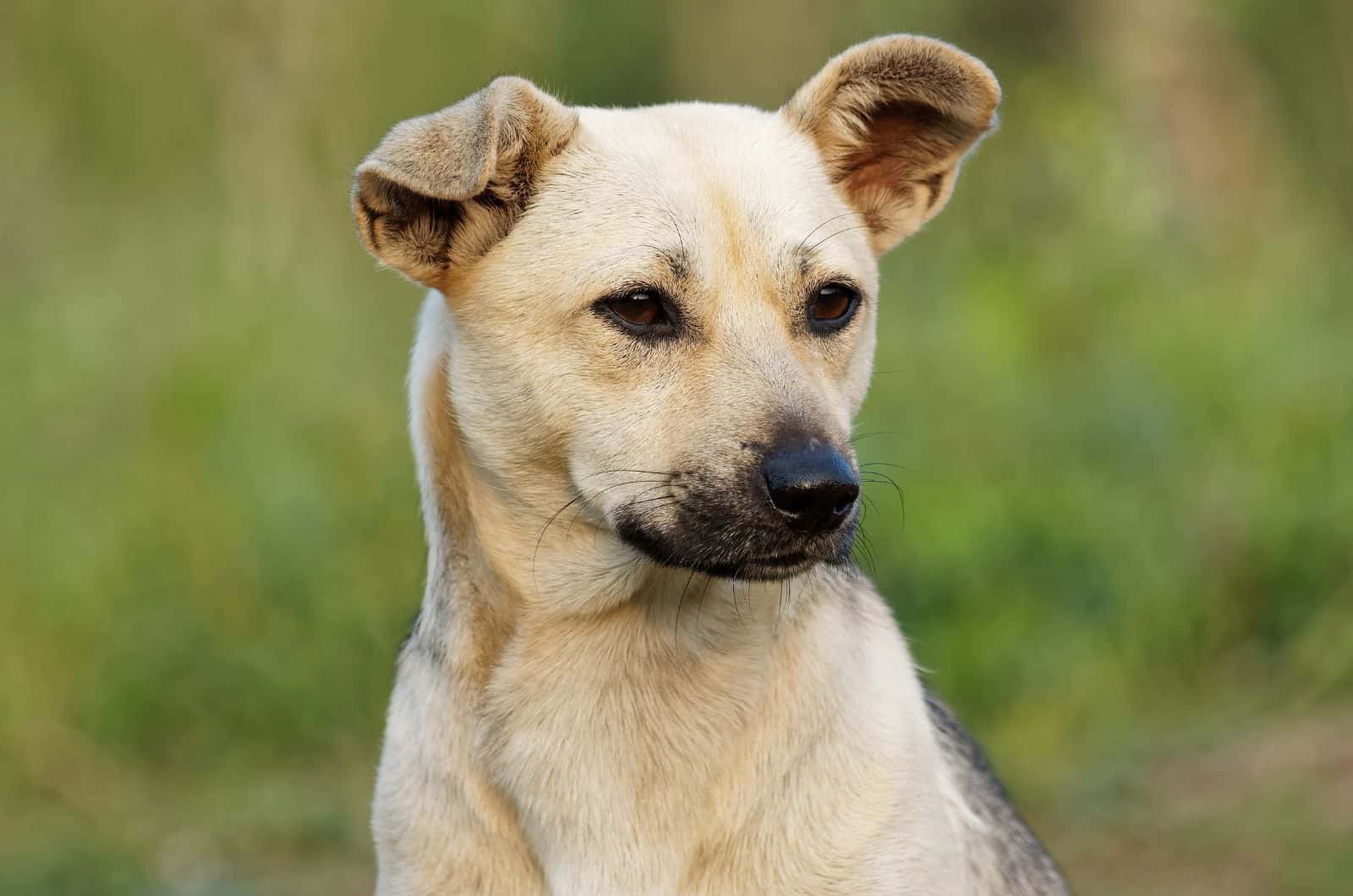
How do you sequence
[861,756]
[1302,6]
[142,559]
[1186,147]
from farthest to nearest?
[1302,6] < [1186,147] < [142,559] < [861,756]

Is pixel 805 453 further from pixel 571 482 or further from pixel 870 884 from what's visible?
pixel 870 884

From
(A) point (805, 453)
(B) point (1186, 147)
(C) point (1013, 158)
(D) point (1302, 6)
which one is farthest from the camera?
(D) point (1302, 6)

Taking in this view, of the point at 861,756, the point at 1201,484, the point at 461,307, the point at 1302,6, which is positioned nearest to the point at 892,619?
the point at 861,756

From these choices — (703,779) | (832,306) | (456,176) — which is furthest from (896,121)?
(703,779)

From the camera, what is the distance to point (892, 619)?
3.70 m

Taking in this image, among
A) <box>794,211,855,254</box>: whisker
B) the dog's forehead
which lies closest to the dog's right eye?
the dog's forehead

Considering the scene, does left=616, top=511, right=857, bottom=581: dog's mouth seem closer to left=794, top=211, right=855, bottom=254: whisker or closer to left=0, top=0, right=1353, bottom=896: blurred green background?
left=794, top=211, right=855, bottom=254: whisker

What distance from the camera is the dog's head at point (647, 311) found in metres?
3.06

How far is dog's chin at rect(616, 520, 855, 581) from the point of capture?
3.05 m

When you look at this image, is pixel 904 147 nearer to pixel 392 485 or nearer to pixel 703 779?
pixel 703 779

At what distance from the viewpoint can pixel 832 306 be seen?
11.3 feet

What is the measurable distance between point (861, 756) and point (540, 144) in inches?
54.1

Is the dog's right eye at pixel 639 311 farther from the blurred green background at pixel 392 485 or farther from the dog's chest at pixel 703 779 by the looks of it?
the blurred green background at pixel 392 485

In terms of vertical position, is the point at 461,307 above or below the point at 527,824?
above
